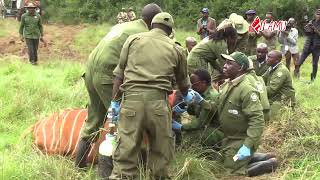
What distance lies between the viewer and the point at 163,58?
441 cm

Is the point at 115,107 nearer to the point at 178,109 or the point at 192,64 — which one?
the point at 178,109

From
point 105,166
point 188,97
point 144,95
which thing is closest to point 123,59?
point 144,95

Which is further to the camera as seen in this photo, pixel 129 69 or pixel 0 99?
pixel 0 99

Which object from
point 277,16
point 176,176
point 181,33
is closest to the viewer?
point 176,176

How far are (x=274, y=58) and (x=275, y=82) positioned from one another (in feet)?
1.10

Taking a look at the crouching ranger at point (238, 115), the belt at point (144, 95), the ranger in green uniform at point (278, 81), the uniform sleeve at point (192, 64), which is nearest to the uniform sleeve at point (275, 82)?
the ranger in green uniform at point (278, 81)

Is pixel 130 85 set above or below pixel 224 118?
above

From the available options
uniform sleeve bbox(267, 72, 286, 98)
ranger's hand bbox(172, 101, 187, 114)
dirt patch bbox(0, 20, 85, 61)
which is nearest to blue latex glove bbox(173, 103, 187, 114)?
ranger's hand bbox(172, 101, 187, 114)

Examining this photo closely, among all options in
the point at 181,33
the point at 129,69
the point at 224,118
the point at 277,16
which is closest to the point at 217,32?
the point at 224,118

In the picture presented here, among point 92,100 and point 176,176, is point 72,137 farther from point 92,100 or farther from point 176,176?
point 176,176

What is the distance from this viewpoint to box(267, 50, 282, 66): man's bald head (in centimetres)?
746

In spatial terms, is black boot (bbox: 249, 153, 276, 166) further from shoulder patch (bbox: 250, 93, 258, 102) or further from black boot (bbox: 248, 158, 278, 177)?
shoulder patch (bbox: 250, 93, 258, 102)

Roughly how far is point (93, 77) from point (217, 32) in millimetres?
2245

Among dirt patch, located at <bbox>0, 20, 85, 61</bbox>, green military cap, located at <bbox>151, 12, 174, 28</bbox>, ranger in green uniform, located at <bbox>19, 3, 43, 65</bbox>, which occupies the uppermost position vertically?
green military cap, located at <bbox>151, 12, 174, 28</bbox>
